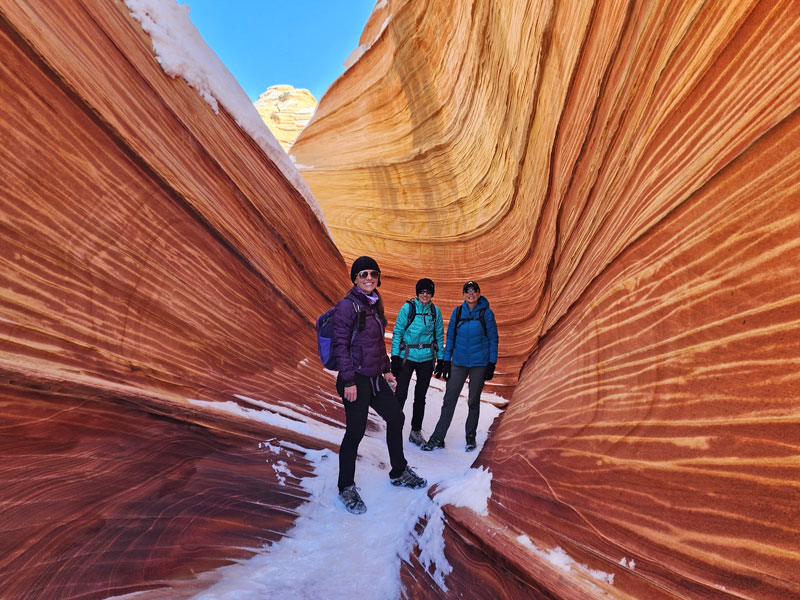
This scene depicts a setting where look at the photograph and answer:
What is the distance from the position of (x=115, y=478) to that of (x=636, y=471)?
1852 mm

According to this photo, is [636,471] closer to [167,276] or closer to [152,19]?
[167,276]

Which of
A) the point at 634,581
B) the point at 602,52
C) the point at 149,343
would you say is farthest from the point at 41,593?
the point at 602,52

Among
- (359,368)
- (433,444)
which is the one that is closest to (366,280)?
(359,368)

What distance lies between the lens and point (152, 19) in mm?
2771

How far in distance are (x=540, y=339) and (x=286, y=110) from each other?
120 feet

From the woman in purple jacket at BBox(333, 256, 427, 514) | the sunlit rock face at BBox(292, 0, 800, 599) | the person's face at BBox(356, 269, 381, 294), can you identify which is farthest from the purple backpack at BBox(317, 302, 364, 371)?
the sunlit rock face at BBox(292, 0, 800, 599)

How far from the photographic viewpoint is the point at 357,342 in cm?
240

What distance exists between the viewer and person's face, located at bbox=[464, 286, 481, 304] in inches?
138

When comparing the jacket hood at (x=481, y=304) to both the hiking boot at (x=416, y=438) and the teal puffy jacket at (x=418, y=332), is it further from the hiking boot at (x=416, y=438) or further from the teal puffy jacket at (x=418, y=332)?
the hiking boot at (x=416, y=438)

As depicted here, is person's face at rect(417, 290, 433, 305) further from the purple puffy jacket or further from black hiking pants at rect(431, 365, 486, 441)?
the purple puffy jacket

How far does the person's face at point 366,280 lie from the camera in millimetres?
2449

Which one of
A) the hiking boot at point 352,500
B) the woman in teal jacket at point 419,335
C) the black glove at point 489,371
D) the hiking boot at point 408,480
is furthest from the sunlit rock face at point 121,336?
the black glove at point 489,371

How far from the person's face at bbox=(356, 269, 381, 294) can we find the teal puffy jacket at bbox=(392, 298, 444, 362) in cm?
114

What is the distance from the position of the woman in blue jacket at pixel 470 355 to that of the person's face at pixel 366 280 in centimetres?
122
